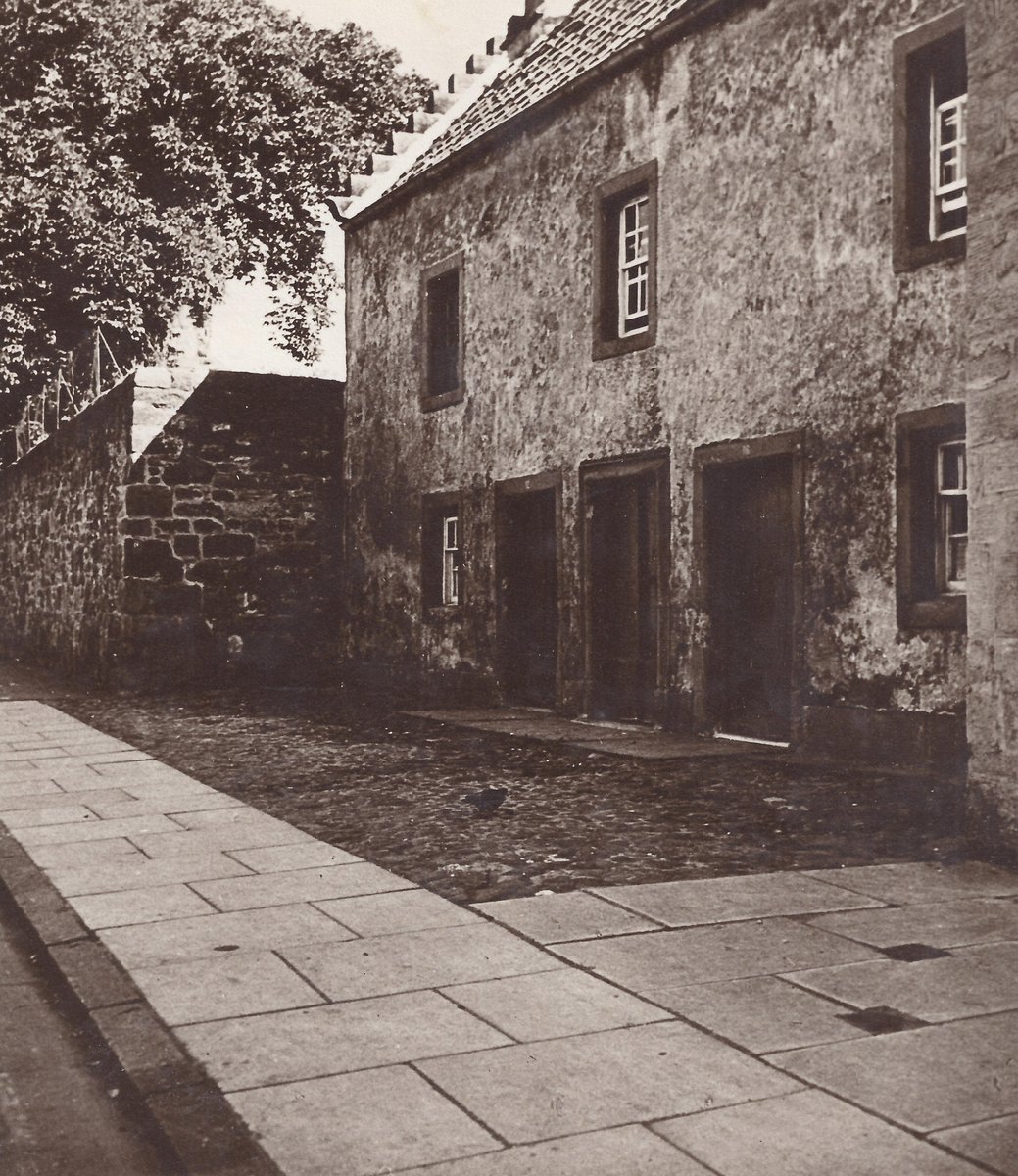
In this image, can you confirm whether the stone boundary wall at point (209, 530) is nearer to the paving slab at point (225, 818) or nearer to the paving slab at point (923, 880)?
the paving slab at point (225, 818)

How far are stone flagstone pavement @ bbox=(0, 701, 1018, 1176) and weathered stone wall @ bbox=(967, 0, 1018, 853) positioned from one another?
51 centimetres

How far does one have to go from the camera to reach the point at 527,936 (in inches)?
195

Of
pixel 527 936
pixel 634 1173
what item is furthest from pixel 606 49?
pixel 634 1173

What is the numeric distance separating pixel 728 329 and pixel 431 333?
227 inches

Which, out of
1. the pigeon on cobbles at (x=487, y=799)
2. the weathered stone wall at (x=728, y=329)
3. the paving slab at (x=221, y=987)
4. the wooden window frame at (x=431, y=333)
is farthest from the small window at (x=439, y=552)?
the paving slab at (x=221, y=987)

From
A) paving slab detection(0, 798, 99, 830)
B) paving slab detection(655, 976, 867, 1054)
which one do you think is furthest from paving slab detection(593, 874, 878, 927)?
paving slab detection(0, 798, 99, 830)

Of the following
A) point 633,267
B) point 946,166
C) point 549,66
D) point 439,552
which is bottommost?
point 439,552

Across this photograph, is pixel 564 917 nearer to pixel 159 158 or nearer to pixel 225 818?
pixel 225 818

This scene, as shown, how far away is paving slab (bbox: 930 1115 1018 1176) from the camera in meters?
2.99

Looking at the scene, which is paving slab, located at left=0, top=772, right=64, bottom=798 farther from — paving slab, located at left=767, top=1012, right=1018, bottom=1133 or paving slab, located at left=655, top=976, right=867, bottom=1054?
paving slab, located at left=767, top=1012, right=1018, bottom=1133

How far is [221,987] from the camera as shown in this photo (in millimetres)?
4375

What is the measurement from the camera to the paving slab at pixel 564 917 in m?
5.02

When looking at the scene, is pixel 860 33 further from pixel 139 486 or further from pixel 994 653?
pixel 139 486

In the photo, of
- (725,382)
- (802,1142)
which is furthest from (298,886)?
(725,382)
